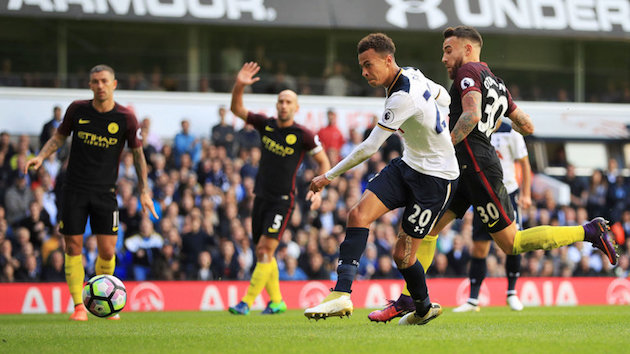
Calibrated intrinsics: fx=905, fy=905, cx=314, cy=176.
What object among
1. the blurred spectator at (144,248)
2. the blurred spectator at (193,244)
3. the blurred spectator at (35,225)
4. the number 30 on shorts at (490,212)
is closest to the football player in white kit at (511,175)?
the number 30 on shorts at (490,212)

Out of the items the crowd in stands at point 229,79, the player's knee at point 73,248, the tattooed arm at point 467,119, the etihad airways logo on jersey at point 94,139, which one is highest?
the crowd in stands at point 229,79

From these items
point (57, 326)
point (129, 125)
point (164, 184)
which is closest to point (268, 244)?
point (129, 125)

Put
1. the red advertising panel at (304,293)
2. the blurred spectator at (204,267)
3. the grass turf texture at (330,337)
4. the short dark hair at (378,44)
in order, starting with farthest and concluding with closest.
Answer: the blurred spectator at (204,267)
the red advertising panel at (304,293)
the short dark hair at (378,44)
the grass turf texture at (330,337)

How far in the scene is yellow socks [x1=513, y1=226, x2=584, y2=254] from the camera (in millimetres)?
8383

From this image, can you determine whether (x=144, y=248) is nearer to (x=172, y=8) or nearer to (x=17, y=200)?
(x=17, y=200)

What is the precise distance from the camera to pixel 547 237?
27.6ft

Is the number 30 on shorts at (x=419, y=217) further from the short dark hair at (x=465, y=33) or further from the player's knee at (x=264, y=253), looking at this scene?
the player's knee at (x=264, y=253)

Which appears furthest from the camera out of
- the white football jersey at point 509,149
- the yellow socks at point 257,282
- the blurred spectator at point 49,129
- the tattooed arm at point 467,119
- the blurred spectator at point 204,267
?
the blurred spectator at point 49,129

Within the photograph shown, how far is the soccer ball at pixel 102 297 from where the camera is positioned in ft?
29.0

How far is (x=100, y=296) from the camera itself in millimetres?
8828

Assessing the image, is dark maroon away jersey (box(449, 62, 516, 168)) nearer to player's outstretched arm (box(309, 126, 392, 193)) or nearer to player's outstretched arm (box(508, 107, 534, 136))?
player's outstretched arm (box(508, 107, 534, 136))

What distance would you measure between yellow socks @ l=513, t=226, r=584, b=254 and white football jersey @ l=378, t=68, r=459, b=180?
1.13m

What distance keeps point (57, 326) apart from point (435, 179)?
4070mm

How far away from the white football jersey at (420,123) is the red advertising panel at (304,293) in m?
7.45
